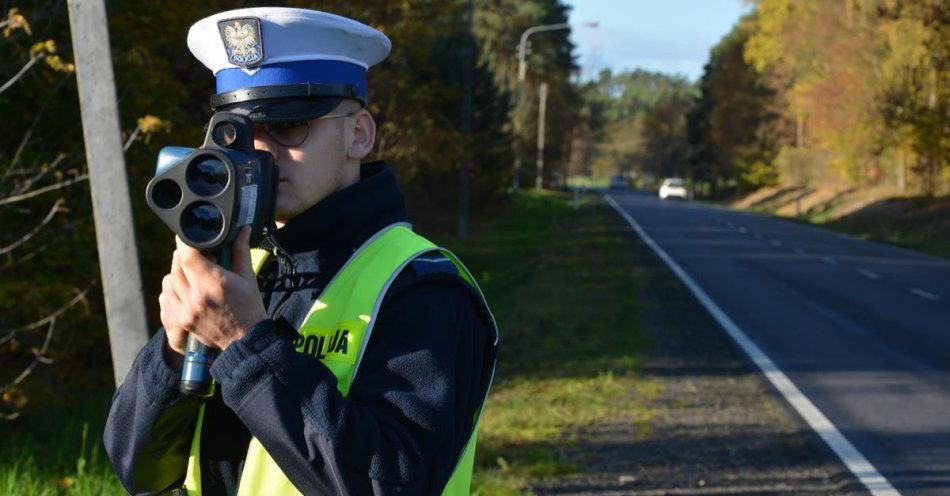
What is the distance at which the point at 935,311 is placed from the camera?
52.2 feet

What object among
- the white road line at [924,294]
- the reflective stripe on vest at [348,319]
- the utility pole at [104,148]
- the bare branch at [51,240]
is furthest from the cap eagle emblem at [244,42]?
the white road line at [924,294]

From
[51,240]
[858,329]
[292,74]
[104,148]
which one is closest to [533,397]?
[51,240]

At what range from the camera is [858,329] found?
1388 centimetres

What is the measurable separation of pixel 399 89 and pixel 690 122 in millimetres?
72369

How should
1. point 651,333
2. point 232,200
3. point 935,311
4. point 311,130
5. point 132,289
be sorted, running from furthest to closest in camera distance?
point 935,311 → point 651,333 → point 132,289 → point 311,130 → point 232,200

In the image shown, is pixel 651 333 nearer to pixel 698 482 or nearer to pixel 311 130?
pixel 698 482

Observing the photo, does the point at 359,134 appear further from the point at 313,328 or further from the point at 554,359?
the point at 554,359

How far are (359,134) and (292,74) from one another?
180 mm

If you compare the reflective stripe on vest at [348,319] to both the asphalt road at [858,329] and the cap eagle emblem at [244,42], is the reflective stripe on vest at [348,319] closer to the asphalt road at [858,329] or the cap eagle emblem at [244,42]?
the cap eagle emblem at [244,42]

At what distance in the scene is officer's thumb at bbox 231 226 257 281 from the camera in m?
1.92

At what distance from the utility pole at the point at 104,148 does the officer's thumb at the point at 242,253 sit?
3.34 m

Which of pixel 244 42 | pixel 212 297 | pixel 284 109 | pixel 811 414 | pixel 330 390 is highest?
pixel 244 42

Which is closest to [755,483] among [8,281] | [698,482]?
[698,482]

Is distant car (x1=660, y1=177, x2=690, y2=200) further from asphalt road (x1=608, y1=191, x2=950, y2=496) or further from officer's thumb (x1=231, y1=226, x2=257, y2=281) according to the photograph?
officer's thumb (x1=231, y1=226, x2=257, y2=281)
